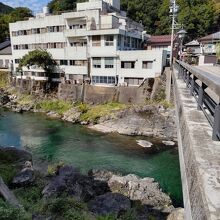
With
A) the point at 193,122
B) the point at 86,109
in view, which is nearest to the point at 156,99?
the point at 86,109

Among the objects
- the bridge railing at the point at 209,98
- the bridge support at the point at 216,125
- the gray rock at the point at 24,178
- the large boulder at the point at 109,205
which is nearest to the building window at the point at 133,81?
the gray rock at the point at 24,178

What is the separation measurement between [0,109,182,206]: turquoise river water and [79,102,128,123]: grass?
187 centimetres

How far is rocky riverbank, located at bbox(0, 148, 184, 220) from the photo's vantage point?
1014 cm

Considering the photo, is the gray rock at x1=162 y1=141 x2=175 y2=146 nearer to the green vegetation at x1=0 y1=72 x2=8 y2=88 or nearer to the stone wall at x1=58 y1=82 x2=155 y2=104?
the stone wall at x1=58 y1=82 x2=155 y2=104

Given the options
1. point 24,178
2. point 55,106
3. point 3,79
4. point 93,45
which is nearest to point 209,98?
point 24,178

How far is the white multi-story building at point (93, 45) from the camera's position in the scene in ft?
104

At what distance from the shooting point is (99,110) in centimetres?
3122

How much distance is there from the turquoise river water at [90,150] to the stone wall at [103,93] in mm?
5109

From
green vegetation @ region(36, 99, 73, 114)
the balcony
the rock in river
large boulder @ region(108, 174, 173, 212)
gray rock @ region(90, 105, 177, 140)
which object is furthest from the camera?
green vegetation @ region(36, 99, 73, 114)

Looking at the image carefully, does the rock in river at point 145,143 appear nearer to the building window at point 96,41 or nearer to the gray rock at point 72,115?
the gray rock at point 72,115

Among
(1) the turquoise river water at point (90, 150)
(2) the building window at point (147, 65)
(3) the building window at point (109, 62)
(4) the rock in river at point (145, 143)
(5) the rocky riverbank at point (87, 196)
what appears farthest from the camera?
(3) the building window at point (109, 62)

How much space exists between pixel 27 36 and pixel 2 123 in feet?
55.2

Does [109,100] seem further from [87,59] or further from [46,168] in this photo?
[46,168]

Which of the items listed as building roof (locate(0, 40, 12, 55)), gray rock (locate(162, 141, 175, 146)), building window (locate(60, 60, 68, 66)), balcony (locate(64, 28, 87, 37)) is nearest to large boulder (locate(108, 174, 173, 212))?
gray rock (locate(162, 141, 175, 146))
